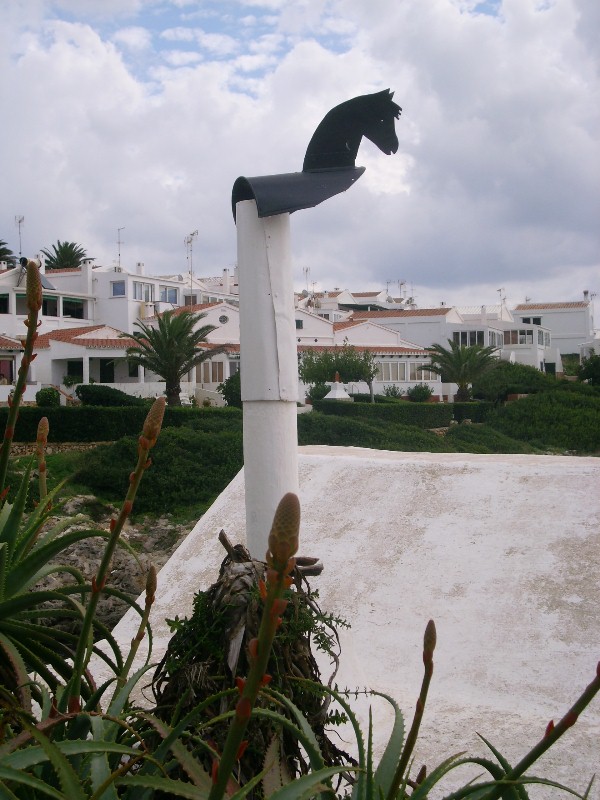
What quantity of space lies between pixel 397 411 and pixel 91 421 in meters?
11.4

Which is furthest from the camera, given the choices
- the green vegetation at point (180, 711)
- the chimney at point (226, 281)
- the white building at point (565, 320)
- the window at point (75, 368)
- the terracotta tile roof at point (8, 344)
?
the white building at point (565, 320)

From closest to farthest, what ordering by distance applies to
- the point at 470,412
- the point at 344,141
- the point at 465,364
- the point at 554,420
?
1. the point at 344,141
2. the point at 554,420
3. the point at 470,412
4. the point at 465,364

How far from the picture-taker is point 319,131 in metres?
4.10

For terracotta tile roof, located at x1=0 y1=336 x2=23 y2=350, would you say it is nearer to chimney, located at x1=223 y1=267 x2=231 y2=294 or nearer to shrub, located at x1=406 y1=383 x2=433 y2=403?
shrub, located at x1=406 y1=383 x2=433 y2=403

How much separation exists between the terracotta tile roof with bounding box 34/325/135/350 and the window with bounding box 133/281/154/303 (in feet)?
22.4

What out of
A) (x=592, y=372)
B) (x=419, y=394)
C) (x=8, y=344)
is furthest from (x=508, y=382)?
(x=8, y=344)

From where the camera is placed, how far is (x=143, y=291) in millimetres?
45875

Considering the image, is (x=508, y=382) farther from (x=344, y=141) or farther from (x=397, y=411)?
(x=344, y=141)

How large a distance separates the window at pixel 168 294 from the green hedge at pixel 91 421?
79.0ft

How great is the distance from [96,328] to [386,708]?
3595 centimetres

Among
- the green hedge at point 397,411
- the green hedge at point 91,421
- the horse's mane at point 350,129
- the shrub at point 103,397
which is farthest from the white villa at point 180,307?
the horse's mane at point 350,129

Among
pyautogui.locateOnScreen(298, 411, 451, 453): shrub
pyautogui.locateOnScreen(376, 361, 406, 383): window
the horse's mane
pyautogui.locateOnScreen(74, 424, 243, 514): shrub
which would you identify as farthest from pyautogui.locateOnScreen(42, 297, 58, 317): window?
the horse's mane

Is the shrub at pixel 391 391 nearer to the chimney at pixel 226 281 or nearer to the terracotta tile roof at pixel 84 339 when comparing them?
the terracotta tile roof at pixel 84 339

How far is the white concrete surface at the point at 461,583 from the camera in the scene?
13.0 feet
